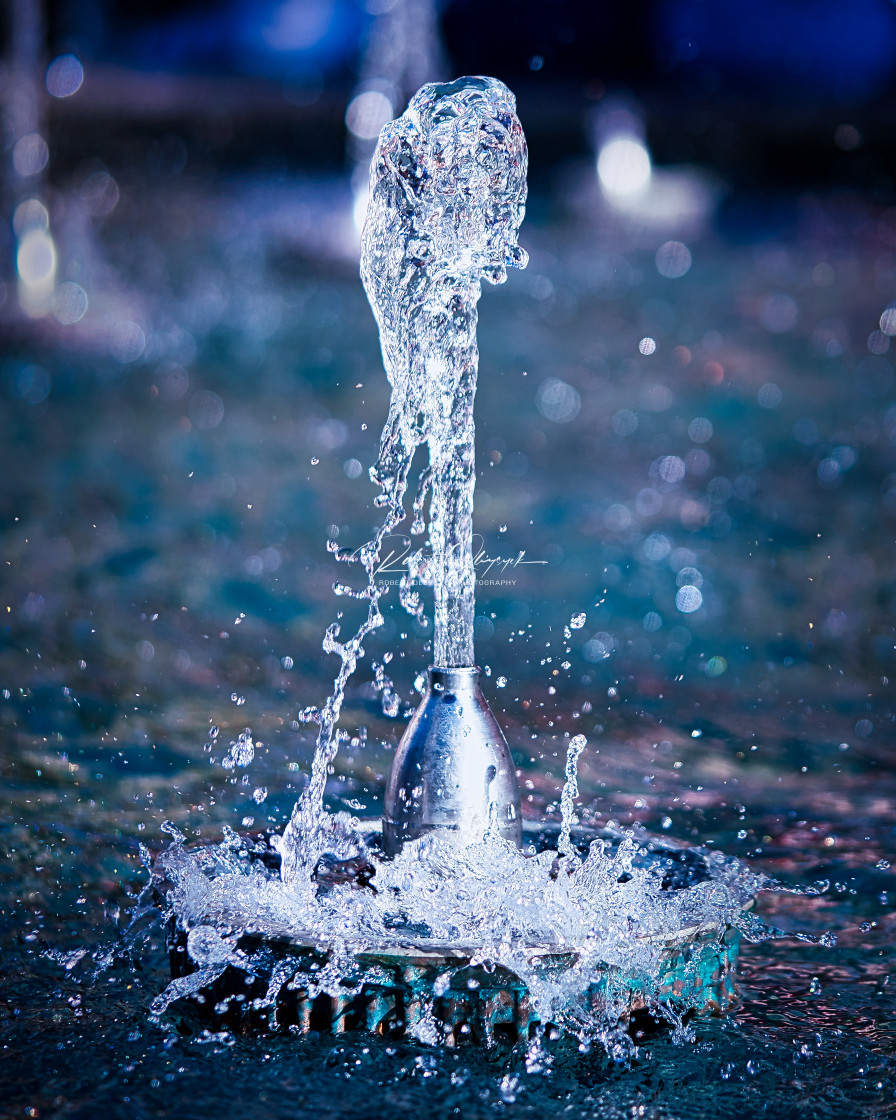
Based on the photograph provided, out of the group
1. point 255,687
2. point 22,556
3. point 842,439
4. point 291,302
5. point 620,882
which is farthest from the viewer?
point 291,302

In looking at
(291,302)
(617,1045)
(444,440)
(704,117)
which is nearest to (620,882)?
(617,1045)

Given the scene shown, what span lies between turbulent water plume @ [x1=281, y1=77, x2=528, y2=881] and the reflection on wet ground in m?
0.39

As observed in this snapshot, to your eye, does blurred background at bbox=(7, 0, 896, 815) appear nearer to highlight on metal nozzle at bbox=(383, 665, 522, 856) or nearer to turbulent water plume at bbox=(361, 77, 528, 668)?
turbulent water plume at bbox=(361, 77, 528, 668)

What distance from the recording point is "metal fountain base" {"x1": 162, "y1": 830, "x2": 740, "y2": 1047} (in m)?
1.91

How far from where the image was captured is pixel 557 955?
1906mm

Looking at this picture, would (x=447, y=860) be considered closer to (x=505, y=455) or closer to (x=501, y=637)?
(x=501, y=637)

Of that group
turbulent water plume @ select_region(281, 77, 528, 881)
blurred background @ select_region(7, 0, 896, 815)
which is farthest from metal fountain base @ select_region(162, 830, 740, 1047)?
blurred background @ select_region(7, 0, 896, 815)

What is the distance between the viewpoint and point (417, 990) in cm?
192

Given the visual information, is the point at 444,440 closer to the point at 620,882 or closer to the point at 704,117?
the point at 620,882

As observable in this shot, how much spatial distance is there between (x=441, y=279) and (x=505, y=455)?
5652mm

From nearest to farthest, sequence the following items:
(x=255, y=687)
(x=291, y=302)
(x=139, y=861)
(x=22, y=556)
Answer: (x=139, y=861)
(x=255, y=687)
(x=22, y=556)
(x=291, y=302)

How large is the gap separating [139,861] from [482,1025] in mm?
1060

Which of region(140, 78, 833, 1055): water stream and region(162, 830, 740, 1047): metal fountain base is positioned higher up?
region(140, 78, 833, 1055): water stream

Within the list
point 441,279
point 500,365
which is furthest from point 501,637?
point 500,365
